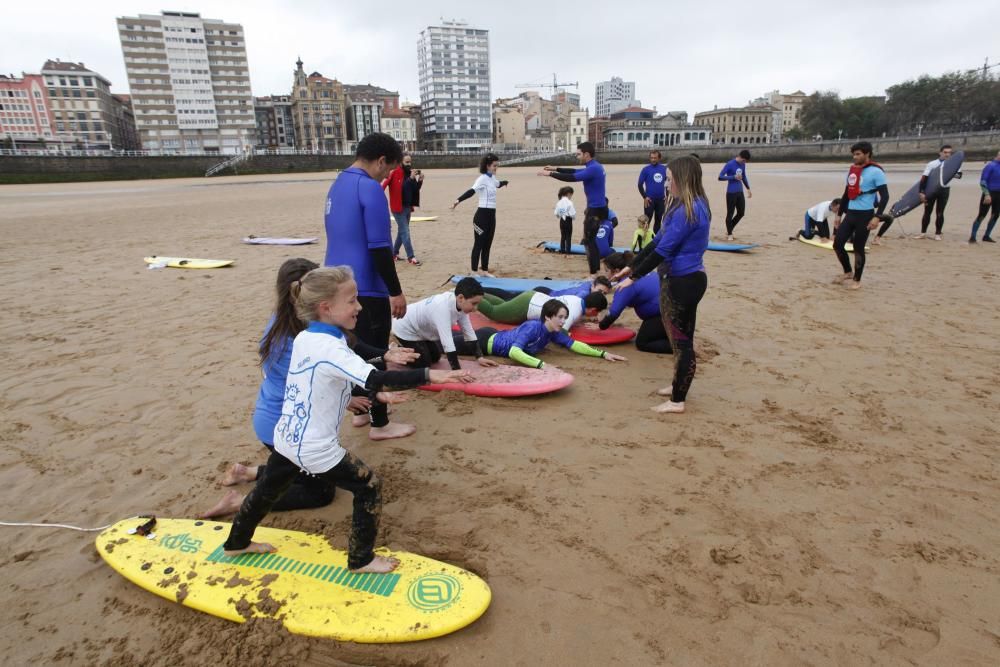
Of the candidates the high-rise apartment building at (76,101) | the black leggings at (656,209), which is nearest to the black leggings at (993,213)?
the black leggings at (656,209)

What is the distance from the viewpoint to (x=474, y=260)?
9266 millimetres

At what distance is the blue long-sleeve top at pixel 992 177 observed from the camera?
11070 millimetres

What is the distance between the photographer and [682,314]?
4199 mm

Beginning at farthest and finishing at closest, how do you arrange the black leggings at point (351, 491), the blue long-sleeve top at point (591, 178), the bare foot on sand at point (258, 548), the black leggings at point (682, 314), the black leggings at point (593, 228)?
the black leggings at point (593, 228) → the blue long-sleeve top at point (591, 178) → the black leggings at point (682, 314) → the bare foot on sand at point (258, 548) → the black leggings at point (351, 491)

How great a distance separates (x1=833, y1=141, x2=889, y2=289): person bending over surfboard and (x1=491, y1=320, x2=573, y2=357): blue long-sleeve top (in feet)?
16.7

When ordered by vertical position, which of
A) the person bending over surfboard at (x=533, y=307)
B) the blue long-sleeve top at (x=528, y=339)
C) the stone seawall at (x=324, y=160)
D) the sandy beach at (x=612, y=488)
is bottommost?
the sandy beach at (x=612, y=488)

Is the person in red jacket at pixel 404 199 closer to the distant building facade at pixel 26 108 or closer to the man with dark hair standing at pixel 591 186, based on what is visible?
the man with dark hair standing at pixel 591 186

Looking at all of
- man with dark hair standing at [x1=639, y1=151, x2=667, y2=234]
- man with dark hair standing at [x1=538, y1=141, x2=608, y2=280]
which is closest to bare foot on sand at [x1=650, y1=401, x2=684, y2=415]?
man with dark hair standing at [x1=538, y1=141, x2=608, y2=280]

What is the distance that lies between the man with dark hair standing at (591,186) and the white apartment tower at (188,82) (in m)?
84.8

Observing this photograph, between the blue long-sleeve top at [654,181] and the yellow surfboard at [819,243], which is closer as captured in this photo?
the blue long-sleeve top at [654,181]

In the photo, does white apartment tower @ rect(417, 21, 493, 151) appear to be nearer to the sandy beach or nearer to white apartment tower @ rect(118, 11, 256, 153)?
white apartment tower @ rect(118, 11, 256, 153)

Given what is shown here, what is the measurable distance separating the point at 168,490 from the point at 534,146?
121873 mm

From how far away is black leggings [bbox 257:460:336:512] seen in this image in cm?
328

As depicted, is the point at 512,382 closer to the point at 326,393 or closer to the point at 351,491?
the point at 351,491
